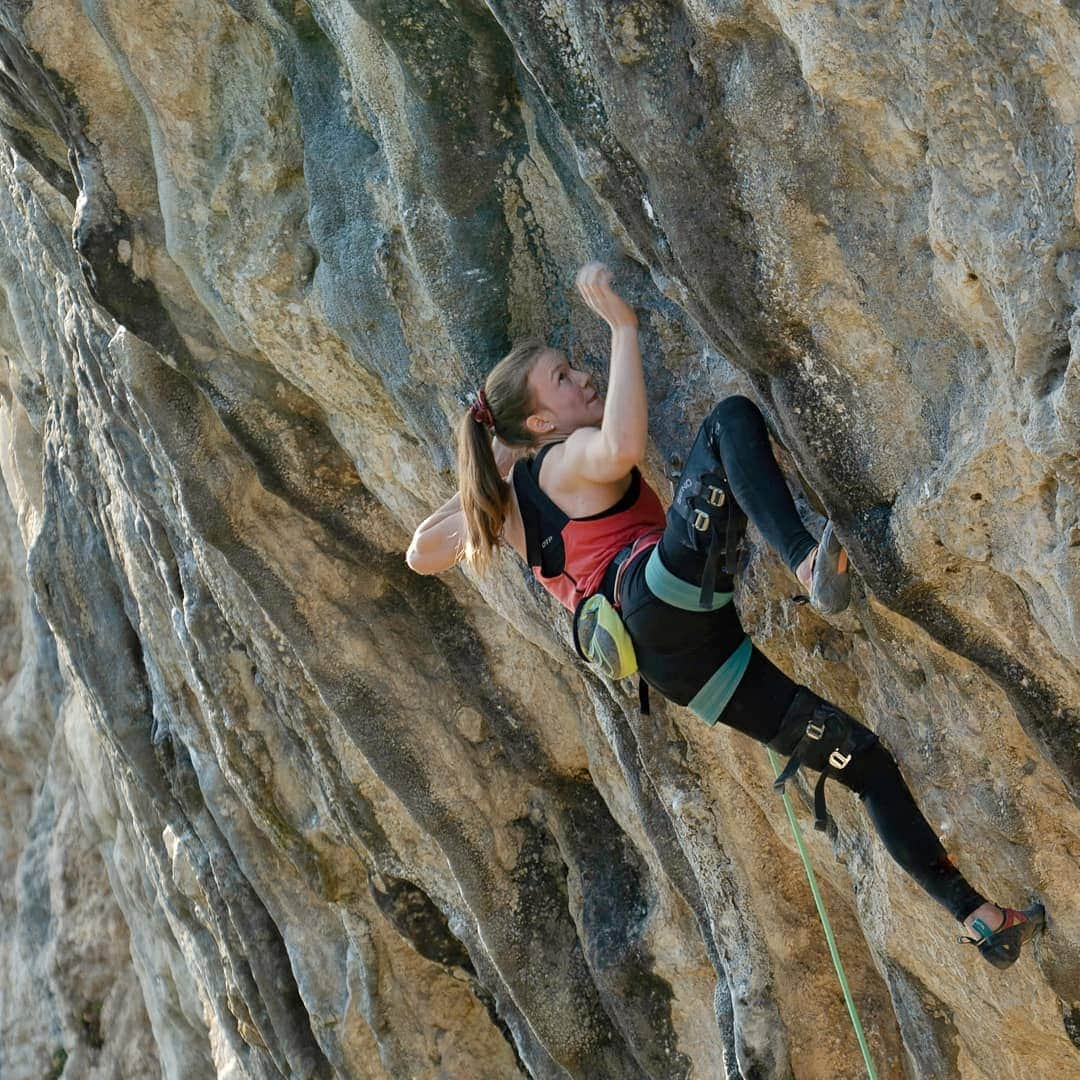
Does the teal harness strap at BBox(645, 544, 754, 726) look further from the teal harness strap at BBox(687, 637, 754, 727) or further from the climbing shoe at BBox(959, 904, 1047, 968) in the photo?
the climbing shoe at BBox(959, 904, 1047, 968)

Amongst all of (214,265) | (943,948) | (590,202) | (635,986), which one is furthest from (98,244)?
(943,948)

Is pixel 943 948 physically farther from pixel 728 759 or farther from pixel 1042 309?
pixel 1042 309

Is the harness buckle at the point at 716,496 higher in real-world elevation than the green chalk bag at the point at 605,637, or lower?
A: higher

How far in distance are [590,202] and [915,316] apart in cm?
121

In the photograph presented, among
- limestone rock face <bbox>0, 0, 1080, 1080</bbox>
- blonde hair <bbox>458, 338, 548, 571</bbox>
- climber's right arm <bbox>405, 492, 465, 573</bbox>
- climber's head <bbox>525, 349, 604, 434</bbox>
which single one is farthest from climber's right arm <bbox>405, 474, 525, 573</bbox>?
limestone rock face <bbox>0, 0, 1080, 1080</bbox>

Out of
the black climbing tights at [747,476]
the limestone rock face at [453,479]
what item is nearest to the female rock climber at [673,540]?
the black climbing tights at [747,476]

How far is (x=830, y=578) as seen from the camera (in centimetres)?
285

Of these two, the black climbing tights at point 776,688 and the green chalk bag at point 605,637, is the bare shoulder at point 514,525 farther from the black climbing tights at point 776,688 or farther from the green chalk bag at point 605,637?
the black climbing tights at point 776,688

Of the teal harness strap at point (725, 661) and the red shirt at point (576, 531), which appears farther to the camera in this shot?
the red shirt at point (576, 531)

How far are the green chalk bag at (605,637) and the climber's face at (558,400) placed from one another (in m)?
0.40

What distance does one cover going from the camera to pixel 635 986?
507 centimetres

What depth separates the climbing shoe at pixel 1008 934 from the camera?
3082mm

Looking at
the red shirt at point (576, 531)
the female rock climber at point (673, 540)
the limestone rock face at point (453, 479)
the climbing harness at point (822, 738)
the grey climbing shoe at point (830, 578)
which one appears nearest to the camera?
the limestone rock face at point (453, 479)

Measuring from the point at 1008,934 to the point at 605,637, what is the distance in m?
1.04
